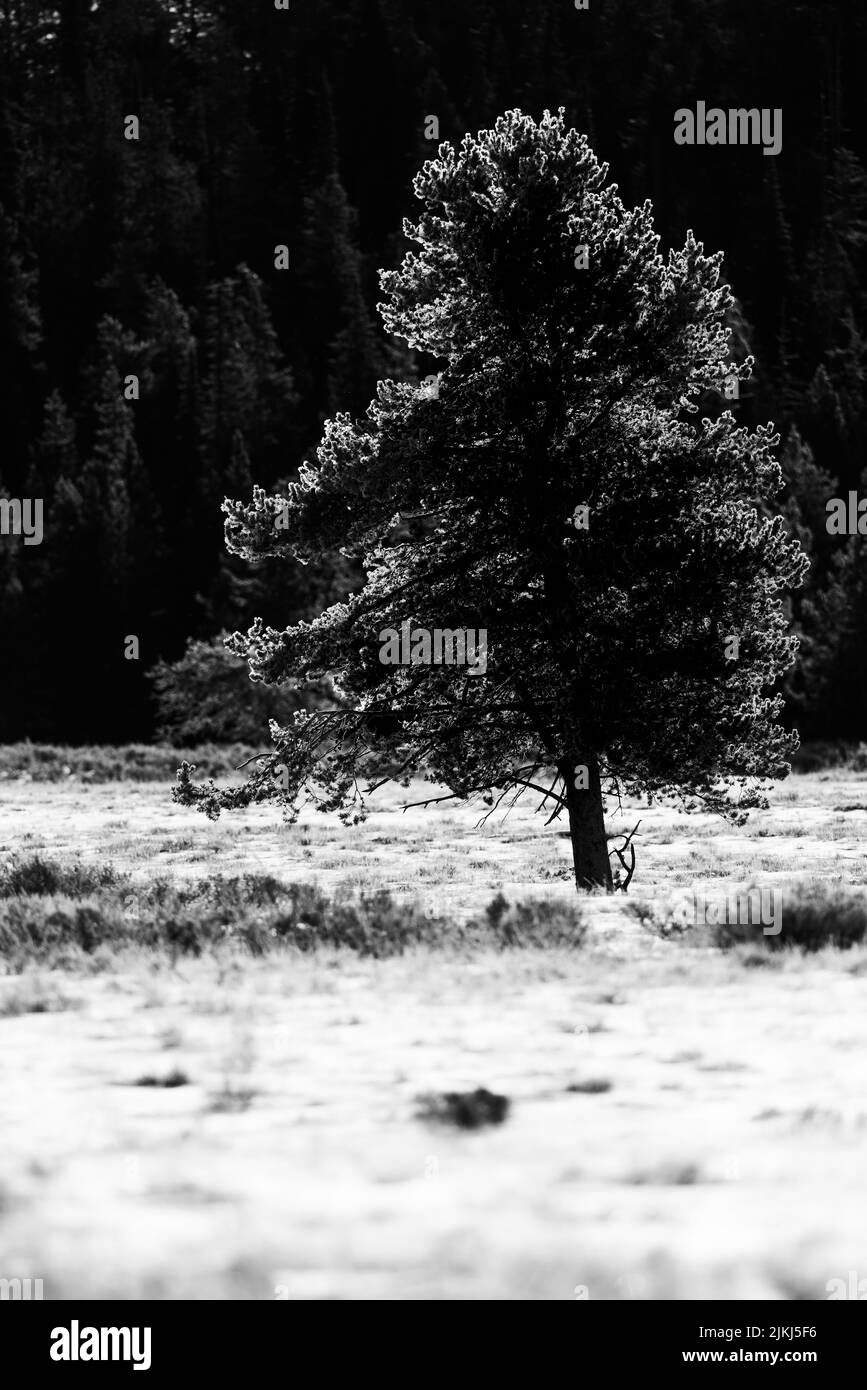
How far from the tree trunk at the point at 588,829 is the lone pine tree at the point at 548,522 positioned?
3 centimetres

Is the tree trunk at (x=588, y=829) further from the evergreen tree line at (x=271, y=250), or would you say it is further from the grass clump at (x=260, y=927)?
the evergreen tree line at (x=271, y=250)

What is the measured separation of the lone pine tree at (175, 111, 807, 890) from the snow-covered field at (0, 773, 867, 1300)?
5.61 m

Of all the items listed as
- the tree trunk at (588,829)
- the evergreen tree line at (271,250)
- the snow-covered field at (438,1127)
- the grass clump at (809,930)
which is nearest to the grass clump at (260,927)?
the snow-covered field at (438,1127)

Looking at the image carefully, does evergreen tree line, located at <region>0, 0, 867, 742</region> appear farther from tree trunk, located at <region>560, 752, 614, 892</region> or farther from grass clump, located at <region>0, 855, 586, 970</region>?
grass clump, located at <region>0, 855, 586, 970</region>

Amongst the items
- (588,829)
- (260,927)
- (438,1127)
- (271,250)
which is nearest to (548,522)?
(588,829)

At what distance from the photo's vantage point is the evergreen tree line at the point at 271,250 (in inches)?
3497

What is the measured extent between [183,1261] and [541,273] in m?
14.0

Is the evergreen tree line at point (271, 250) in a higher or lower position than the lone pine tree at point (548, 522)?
higher

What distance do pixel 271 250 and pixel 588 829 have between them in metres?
128

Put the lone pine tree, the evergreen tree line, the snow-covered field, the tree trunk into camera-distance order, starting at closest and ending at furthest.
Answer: the snow-covered field → the lone pine tree → the tree trunk → the evergreen tree line

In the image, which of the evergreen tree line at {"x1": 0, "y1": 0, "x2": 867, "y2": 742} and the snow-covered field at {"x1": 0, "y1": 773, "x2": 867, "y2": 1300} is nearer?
the snow-covered field at {"x1": 0, "y1": 773, "x2": 867, "y2": 1300}

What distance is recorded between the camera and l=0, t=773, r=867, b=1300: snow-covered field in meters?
4.67

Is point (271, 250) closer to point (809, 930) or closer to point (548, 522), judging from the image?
point (548, 522)

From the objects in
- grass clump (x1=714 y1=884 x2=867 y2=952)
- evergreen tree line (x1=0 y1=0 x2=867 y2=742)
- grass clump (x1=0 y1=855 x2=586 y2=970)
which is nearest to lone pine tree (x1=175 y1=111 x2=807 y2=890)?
grass clump (x1=0 y1=855 x2=586 y2=970)
